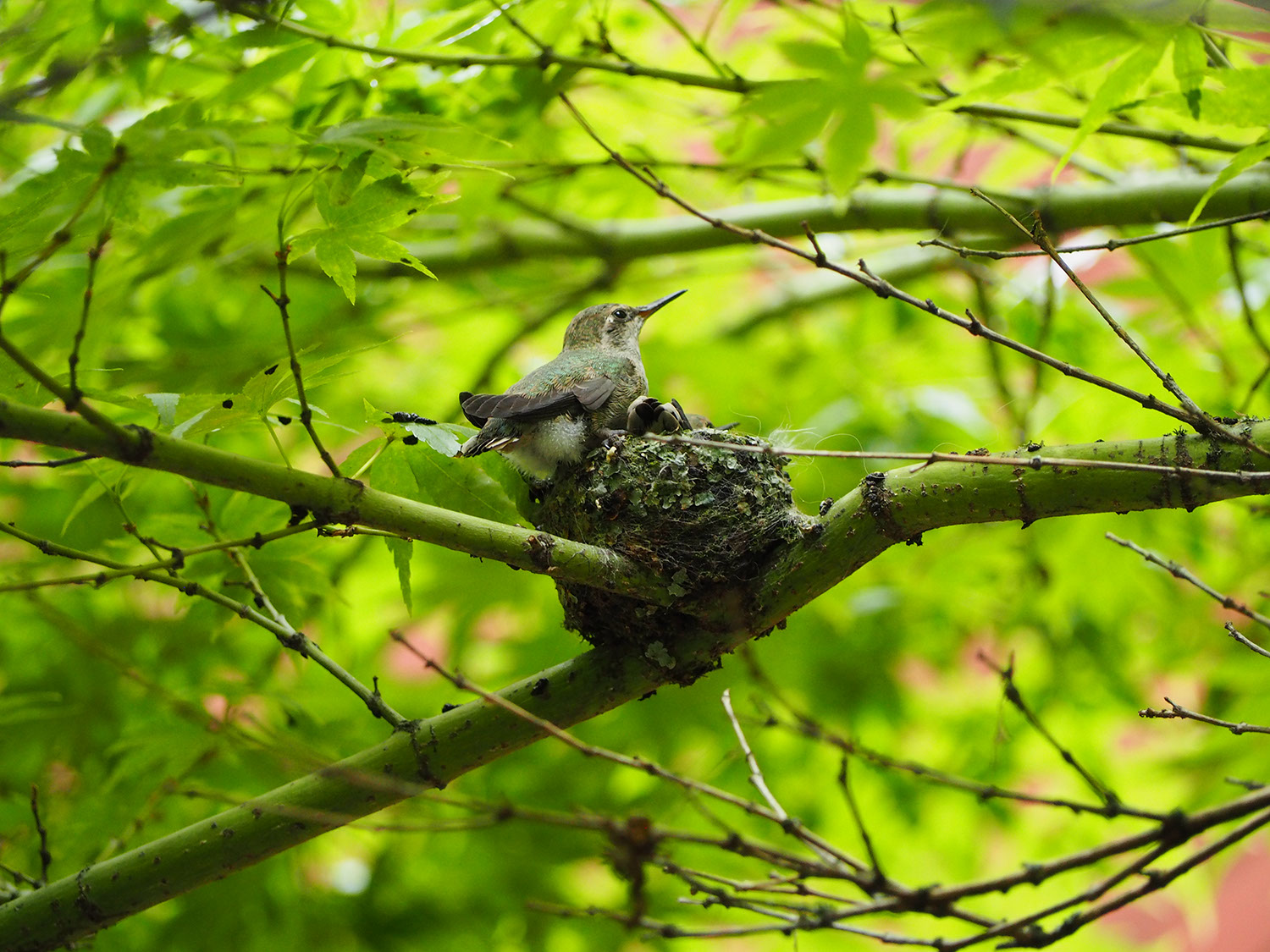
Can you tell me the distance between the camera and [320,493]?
1.60m

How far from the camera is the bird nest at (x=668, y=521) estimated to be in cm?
225

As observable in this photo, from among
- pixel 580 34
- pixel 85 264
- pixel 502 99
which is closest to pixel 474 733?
→ pixel 502 99

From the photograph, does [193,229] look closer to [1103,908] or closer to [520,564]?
[520,564]

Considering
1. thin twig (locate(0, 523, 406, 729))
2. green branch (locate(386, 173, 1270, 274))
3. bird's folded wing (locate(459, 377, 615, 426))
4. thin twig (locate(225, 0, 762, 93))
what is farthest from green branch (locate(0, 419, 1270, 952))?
thin twig (locate(225, 0, 762, 93))

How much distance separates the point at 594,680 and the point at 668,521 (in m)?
0.50

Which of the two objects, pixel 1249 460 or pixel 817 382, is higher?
pixel 817 382

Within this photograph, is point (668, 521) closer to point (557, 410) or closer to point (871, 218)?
point (557, 410)

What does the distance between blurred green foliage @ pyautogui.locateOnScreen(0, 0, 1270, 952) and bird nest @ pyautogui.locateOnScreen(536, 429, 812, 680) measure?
34cm

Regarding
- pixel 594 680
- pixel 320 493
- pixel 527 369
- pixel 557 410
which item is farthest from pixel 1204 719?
pixel 527 369

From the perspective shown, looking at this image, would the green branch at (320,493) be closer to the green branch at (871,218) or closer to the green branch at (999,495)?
the green branch at (999,495)

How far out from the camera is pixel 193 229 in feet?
8.25

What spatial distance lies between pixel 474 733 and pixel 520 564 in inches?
20.1

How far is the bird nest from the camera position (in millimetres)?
2246

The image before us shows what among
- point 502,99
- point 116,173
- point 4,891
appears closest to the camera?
point 116,173
